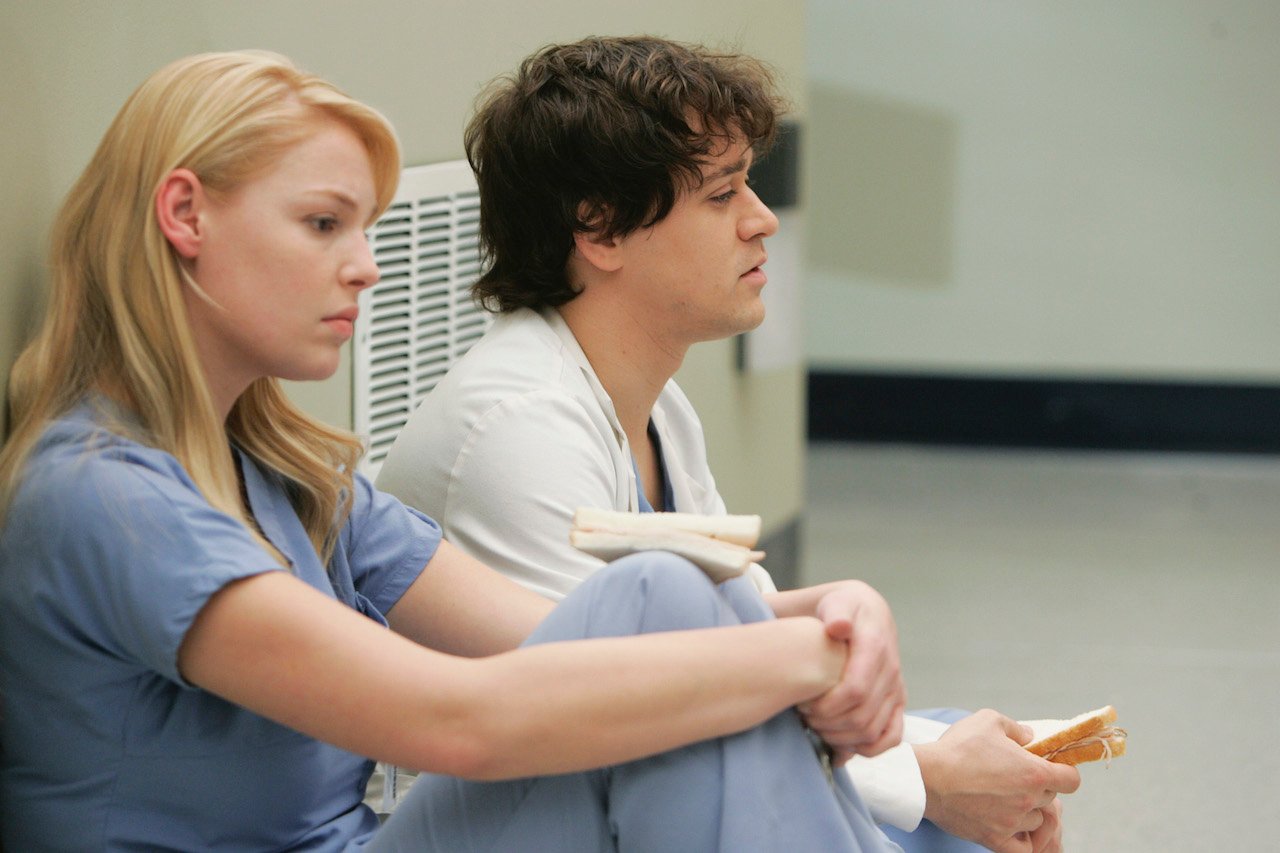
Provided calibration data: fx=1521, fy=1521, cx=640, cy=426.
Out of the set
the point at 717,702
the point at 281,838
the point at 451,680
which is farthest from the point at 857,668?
the point at 281,838

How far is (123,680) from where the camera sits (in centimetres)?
110

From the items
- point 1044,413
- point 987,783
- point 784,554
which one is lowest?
point 1044,413

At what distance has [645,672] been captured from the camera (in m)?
1.11

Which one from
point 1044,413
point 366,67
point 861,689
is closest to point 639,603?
point 861,689

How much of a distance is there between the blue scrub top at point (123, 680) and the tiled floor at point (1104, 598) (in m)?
1.70

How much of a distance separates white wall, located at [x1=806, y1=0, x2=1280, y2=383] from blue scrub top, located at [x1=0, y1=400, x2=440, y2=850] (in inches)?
175

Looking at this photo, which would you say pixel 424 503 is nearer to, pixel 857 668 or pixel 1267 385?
pixel 857 668

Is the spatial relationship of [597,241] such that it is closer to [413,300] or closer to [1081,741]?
[413,300]

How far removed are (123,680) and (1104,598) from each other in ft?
10.3

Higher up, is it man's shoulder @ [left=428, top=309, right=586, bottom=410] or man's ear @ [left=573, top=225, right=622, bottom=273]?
man's ear @ [left=573, top=225, right=622, bottom=273]

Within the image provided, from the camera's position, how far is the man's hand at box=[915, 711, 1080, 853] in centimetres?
152

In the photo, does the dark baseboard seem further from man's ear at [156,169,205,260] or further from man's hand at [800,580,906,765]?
man's ear at [156,169,205,260]

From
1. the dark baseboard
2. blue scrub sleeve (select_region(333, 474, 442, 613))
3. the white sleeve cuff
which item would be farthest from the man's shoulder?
the dark baseboard

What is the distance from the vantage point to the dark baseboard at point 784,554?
3.65 m
